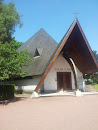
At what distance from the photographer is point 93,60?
502 inches

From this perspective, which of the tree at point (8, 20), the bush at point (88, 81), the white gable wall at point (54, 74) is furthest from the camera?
the bush at point (88, 81)

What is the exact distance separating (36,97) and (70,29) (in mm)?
6499

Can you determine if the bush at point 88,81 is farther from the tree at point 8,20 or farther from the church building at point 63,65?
the tree at point 8,20

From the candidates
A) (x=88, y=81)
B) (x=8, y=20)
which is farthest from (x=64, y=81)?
(x=88, y=81)

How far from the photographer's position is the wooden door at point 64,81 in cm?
1504

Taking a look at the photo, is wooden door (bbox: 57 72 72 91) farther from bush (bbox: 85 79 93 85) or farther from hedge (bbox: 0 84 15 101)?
bush (bbox: 85 79 93 85)

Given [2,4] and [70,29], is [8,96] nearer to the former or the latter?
[70,29]

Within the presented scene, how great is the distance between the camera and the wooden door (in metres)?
15.0

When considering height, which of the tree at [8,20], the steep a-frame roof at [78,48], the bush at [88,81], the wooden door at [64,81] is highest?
the tree at [8,20]

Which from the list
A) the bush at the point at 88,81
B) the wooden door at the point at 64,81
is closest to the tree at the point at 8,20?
the wooden door at the point at 64,81

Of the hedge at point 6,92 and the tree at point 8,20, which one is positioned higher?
the tree at point 8,20

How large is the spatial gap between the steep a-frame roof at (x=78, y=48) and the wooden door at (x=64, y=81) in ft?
6.27

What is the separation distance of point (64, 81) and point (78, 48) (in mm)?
4316

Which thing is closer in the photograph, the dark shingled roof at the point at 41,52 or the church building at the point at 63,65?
the church building at the point at 63,65
